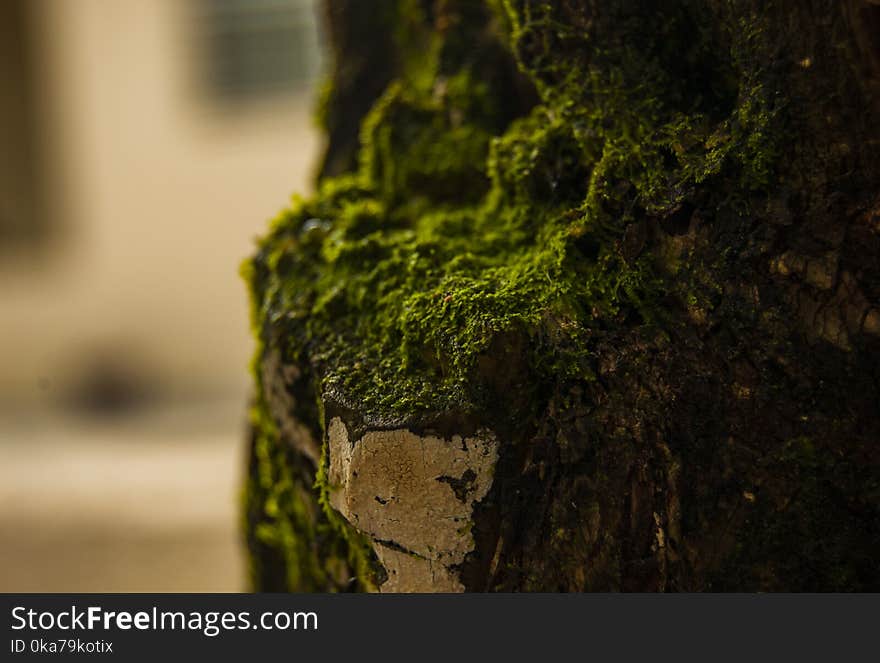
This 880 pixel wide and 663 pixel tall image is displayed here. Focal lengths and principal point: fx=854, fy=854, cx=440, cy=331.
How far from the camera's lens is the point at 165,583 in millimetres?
2422

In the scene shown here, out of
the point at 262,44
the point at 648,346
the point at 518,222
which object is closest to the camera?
the point at 648,346

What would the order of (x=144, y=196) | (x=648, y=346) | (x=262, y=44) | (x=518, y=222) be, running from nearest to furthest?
(x=648, y=346), (x=518, y=222), (x=262, y=44), (x=144, y=196)

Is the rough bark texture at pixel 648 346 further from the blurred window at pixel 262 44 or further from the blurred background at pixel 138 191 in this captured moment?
the blurred window at pixel 262 44

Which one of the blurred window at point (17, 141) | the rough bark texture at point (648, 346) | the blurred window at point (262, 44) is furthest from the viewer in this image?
the blurred window at point (17, 141)

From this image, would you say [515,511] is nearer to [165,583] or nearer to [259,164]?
[165,583]

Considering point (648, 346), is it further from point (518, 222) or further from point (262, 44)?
point (262, 44)

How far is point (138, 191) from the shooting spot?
536 cm

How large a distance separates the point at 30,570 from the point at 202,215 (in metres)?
3.11

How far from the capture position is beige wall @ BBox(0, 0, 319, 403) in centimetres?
514

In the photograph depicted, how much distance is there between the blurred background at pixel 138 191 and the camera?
Answer: 16.7 feet

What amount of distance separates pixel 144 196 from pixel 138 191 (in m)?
0.05

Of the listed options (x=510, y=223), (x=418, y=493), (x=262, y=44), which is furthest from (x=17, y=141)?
(x=418, y=493)

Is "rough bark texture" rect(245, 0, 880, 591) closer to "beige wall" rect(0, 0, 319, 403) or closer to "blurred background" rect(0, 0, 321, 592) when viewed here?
"blurred background" rect(0, 0, 321, 592)

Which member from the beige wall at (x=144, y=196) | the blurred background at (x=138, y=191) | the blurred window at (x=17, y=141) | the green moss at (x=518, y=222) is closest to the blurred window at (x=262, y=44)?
the blurred background at (x=138, y=191)
